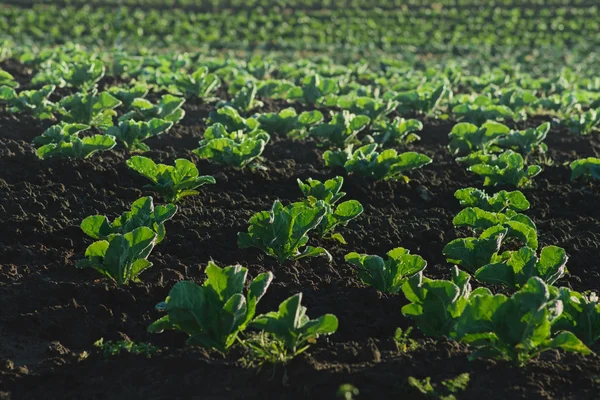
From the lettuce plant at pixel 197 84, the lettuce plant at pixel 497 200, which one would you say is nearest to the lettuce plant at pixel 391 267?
the lettuce plant at pixel 497 200

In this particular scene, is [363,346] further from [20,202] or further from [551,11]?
[551,11]

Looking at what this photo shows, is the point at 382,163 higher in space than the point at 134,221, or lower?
lower

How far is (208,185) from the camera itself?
311 inches

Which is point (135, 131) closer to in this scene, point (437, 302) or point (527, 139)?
point (527, 139)

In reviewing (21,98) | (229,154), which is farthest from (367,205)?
(21,98)

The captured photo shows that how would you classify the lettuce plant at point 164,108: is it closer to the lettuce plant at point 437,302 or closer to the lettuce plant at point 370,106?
the lettuce plant at point 370,106

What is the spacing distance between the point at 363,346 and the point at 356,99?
6601 mm

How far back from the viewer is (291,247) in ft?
19.5

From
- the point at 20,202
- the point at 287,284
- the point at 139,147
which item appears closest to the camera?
the point at 287,284

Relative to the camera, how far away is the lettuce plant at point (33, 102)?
389 inches

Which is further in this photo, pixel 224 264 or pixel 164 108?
pixel 164 108

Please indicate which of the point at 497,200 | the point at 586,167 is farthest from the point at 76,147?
the point at 586,167

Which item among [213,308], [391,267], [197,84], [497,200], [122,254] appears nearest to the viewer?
[213,308]

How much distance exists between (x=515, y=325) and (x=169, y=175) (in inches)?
143
